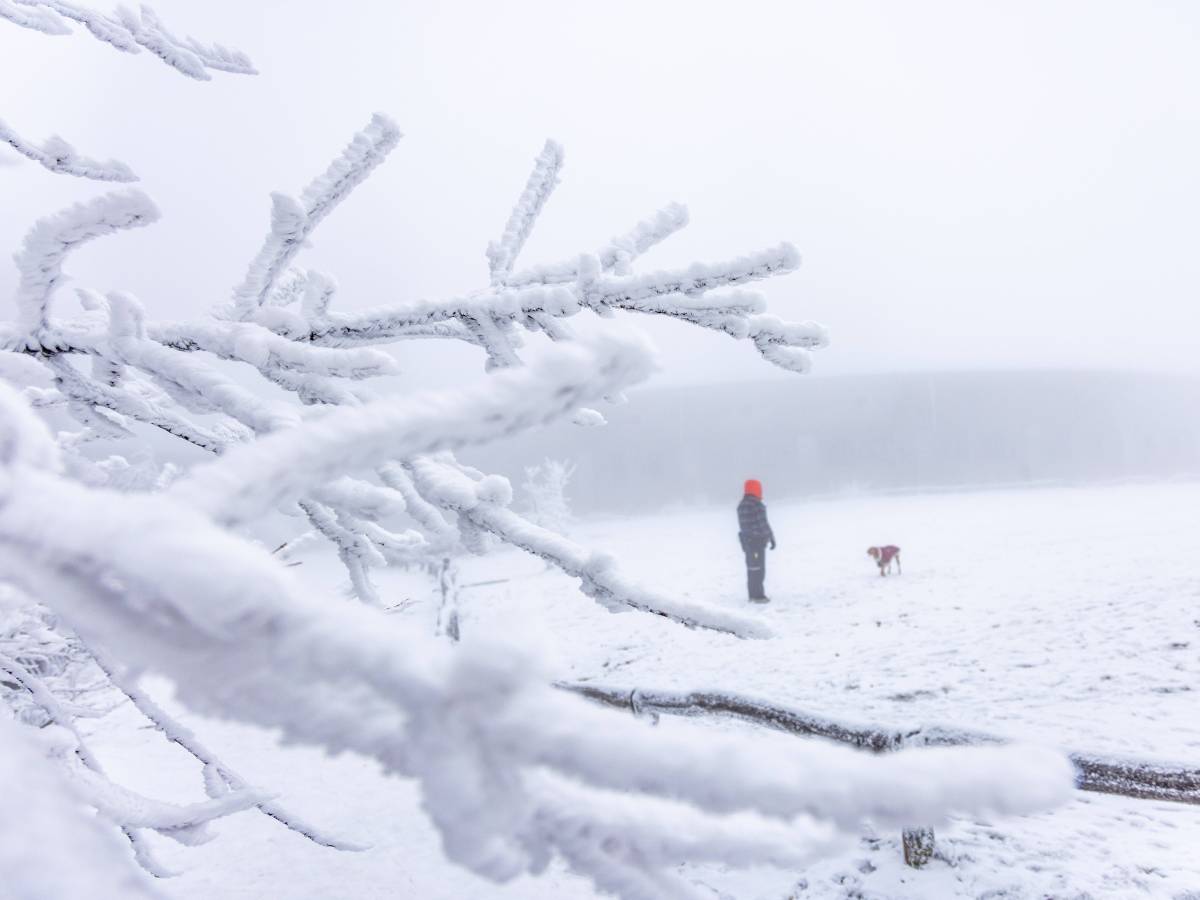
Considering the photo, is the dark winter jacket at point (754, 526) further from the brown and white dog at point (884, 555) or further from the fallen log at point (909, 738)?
A: the fallen log at point (909, 738)

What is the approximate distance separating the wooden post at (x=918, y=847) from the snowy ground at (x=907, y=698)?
0.07m

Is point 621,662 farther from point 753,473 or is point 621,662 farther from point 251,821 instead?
point 753,473

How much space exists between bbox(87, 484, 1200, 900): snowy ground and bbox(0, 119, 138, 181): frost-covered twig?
1261 mm

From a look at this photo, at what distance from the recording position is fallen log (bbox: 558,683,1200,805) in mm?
3210

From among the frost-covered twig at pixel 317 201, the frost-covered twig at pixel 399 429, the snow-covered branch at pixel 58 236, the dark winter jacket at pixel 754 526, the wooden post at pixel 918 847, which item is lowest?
the wooden post at pixel 918 847

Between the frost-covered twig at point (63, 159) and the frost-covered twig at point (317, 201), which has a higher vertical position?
the frost-covered twig at point (63, 159)

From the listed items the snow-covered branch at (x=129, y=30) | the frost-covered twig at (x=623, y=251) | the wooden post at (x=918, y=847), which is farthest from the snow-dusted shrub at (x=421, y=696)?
the wooden post at (x=918, y=847)

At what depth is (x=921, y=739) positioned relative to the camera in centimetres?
361

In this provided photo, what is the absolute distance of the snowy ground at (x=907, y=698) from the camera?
143 inches

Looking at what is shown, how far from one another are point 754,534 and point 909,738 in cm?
696

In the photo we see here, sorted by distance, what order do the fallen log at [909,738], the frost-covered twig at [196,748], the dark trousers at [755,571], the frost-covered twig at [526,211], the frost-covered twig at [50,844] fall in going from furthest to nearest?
the dark trousers at [755,571]
the fallen log at [909,738]
the frost-covered twig at [196,748]
the frost-covered twig at [526,211]
the frost-covered twig at [50,844]

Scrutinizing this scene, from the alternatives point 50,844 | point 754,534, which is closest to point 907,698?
point 754,534

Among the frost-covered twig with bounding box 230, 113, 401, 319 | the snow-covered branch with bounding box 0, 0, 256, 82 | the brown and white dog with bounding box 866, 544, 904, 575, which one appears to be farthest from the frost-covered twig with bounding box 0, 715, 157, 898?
the brown and white dog with bounding box 866, 544, 904, 575

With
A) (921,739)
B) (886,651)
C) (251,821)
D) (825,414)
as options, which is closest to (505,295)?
(921,739)
